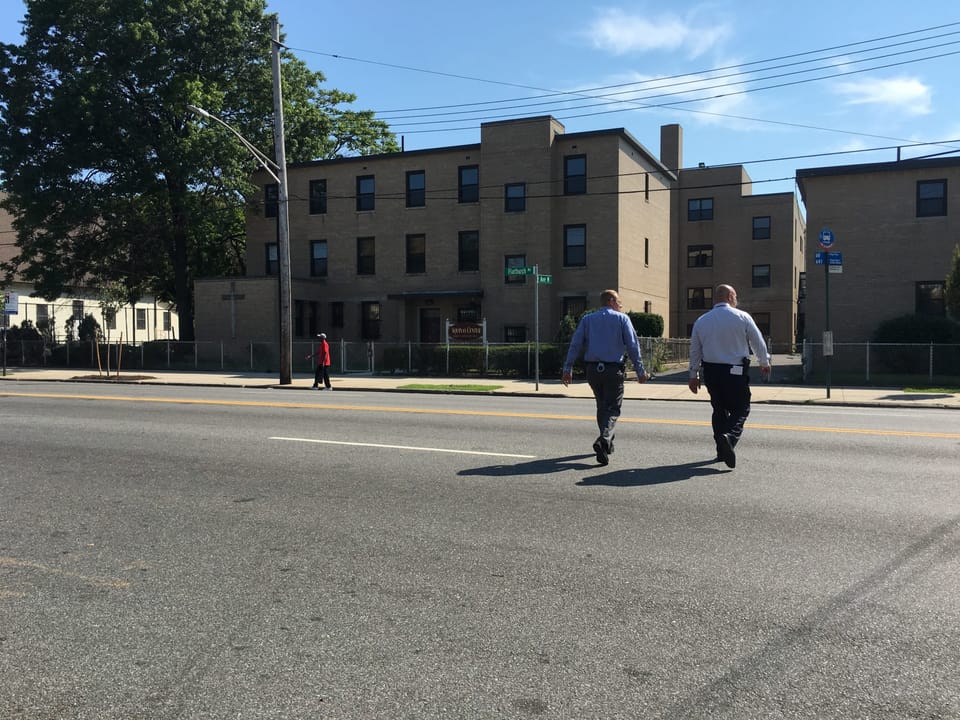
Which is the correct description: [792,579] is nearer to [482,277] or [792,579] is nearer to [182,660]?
[182,660]

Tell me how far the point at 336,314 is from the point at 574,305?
458 inches

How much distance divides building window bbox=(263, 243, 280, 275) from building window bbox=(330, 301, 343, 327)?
3.49 meters

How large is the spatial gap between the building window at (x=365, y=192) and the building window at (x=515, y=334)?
8.80 meters

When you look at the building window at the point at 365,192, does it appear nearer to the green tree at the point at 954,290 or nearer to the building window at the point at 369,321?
the building window at the point at 369,321

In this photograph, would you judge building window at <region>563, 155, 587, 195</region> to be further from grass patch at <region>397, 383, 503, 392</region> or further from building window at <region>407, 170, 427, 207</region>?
grass patch at <region>397, 383, 503, 392</region>

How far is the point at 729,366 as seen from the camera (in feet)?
26.3

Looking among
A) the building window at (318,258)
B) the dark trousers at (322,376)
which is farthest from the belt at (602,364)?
the building window at (318,258)

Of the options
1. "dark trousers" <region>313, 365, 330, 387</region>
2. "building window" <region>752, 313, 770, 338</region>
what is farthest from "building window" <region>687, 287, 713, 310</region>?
"dark trousers" <region>313, 365, 330, 387</region>

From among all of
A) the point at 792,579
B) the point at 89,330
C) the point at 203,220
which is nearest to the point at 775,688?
the point at 792,579

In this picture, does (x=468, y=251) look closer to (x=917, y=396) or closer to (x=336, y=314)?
(x=336, y=314)

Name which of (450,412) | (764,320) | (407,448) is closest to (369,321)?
(450,412)

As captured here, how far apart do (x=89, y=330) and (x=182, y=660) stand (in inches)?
1737

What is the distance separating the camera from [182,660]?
365 centimetres

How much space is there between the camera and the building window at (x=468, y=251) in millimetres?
33688
